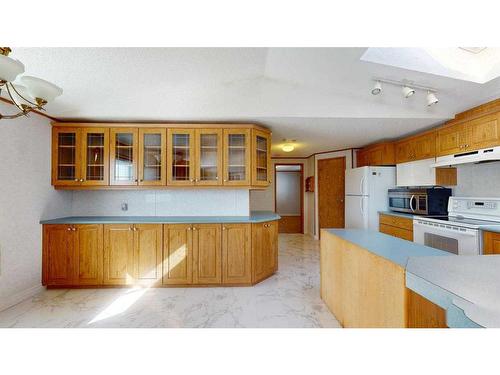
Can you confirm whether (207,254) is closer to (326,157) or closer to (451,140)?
(451,140)

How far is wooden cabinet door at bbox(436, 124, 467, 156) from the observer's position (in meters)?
2.72

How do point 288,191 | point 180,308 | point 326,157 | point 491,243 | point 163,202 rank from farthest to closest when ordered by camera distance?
point 288,191 → point 326,157 → point 163,202 → point 180,308 → point 491,243

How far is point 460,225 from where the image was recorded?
8.05ft

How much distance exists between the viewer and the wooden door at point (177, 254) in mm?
2807

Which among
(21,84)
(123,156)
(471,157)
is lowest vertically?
(471,157)

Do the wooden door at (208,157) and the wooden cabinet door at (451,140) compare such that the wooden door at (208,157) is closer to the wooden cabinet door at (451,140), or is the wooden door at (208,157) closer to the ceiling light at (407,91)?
the ceiling light at (407,91)

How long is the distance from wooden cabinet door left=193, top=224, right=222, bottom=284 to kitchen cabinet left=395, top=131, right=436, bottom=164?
302 cm

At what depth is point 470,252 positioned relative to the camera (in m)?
2.35

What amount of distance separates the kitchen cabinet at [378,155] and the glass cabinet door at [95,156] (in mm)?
4249

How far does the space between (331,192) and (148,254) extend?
4.05 metres

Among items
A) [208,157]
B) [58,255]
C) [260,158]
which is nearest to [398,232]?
[260,158]

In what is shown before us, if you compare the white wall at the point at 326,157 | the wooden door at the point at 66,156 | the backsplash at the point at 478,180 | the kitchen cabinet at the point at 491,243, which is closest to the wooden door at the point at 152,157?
the wooden door at the point at 66,156
